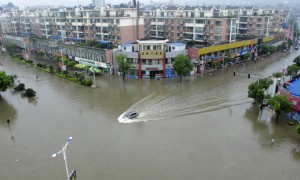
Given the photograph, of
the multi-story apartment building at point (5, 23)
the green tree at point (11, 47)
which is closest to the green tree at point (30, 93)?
the green tree at point (11, 47)

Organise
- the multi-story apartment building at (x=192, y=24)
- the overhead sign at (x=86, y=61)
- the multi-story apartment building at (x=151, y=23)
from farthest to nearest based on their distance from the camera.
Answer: the multi-story apartment building at (x=151, y=23)
the multi-story apartment building at (x=192, y=24)
the overhead sign at (x=86, y=61)

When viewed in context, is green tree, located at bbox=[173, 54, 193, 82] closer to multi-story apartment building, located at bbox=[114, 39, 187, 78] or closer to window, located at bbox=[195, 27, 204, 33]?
multi-story apartment building, located at bbox=[114, 39, 187, 78]

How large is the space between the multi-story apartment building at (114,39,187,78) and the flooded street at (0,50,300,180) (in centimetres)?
547

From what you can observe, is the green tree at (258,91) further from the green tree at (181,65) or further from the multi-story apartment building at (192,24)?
the multi-story apartment building at (192,24)

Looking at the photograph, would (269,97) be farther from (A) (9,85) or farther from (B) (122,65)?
(A) (9,85)

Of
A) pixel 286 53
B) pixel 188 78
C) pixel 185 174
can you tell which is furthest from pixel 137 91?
pixel 286 53

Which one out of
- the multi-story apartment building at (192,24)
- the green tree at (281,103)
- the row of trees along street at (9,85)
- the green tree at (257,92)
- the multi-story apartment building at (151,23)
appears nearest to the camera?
the green tree at (281,103)

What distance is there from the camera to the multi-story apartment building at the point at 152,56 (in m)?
45.9

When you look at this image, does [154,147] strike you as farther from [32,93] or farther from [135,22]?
[135,22]

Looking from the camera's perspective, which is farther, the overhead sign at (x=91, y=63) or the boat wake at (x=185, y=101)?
the overhead sign at (x=91, y=63)

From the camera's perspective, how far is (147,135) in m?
26.5

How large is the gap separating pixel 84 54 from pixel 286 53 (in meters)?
53.8

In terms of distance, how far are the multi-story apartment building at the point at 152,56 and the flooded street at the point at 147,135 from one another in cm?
547

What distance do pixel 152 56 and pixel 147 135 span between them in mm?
22428
